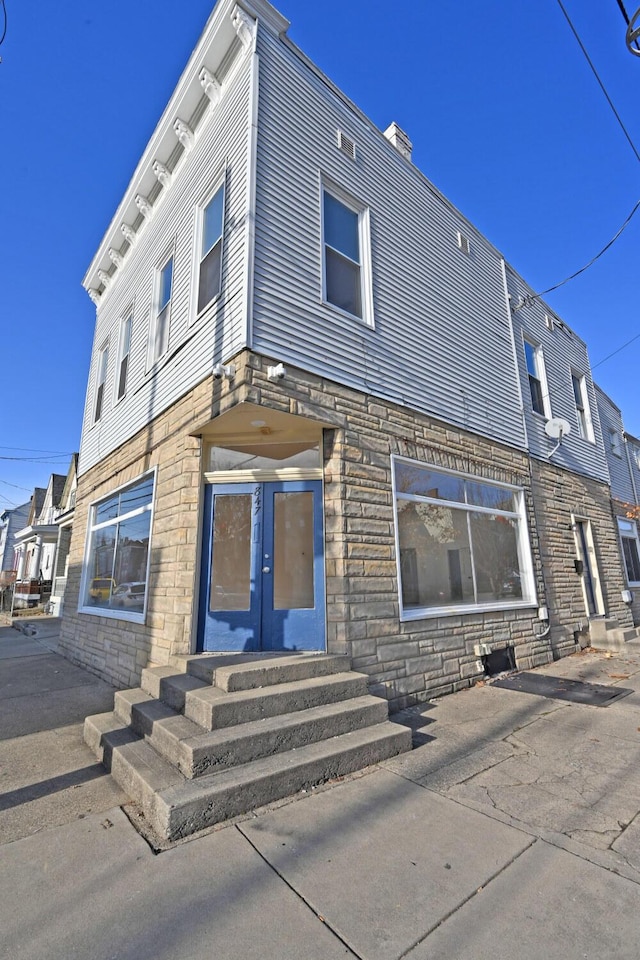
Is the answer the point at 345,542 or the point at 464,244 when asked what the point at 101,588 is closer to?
the point at 345,542

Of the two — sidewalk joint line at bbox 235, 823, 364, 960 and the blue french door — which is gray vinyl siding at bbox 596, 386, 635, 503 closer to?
the blue french door

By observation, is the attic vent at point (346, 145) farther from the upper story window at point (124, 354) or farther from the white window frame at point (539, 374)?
the white window frame at point (539, 374)

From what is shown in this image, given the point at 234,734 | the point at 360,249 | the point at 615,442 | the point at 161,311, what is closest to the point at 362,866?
the point at 234,734

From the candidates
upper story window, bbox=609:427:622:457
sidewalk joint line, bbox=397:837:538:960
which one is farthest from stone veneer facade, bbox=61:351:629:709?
upper story window, bbox=609:427:622:457

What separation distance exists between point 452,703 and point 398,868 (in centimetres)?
319

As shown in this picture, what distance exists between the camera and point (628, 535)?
40.2ft

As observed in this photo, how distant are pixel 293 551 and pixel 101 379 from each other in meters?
6.78

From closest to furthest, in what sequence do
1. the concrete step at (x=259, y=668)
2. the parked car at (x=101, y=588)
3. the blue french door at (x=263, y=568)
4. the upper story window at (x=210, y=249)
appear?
1. the concrete step at (x=259, y=668)
2. the blue french door at (x=263, y=568)
3. the upper story window at (x=210, y=249)
4. the parked car at (x=101, y=588)

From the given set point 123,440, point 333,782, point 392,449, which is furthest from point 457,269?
point 333,782

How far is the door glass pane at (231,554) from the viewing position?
5.04 metres

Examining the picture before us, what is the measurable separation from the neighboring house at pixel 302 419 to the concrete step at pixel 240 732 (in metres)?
0.82

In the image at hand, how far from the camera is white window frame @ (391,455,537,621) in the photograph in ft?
18.2

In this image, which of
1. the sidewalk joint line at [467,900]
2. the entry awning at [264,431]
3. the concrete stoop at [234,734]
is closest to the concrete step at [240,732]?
the concrete stoop at [234,734]

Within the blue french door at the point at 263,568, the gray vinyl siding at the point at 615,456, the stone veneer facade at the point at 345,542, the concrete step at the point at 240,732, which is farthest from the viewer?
the gray vinyl siding at the point at 615,456
